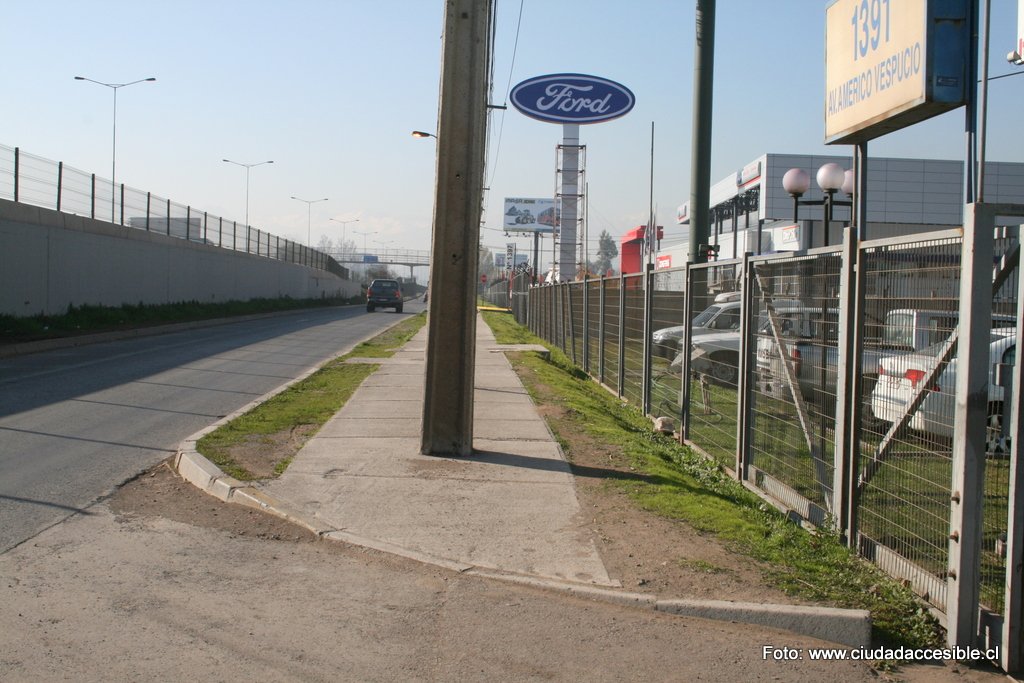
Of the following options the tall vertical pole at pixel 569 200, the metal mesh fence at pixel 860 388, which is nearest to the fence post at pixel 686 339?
the metal mesh fence at pixel 860 388

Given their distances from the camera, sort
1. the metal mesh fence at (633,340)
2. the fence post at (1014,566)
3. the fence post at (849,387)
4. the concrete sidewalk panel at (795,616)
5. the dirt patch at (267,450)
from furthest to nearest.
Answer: the metal mesh fence at (633,340) < the dirt patch at (267,450) < the fence post at (849,387) < the concrete sidewalk panel at (795,616) < the fence post at (1014,566)

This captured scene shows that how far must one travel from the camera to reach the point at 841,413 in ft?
18.8

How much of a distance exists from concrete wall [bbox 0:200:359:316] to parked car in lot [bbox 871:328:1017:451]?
22.7m

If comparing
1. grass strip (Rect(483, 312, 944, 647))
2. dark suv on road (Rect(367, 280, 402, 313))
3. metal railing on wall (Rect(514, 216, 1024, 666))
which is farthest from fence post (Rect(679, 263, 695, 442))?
dark suv on road (Rect(367, 280, 402, 313))

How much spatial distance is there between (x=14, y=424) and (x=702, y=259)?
968cm

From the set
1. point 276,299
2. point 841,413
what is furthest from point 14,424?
point 276,299

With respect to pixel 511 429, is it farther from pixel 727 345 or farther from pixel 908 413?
pixel 908 413

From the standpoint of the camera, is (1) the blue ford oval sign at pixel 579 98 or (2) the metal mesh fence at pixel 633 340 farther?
(1) the blue ford oval sign at pixel 579 98

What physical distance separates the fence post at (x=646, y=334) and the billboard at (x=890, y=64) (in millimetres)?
4422

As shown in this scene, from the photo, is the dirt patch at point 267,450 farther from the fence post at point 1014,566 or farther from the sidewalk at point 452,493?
the fence post at point 1014,566

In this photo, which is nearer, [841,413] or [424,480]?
[841,413]

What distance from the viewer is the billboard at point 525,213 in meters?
101

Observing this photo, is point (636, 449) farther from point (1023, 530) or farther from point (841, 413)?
point (1023, 530)

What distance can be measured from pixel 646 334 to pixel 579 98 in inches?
537
